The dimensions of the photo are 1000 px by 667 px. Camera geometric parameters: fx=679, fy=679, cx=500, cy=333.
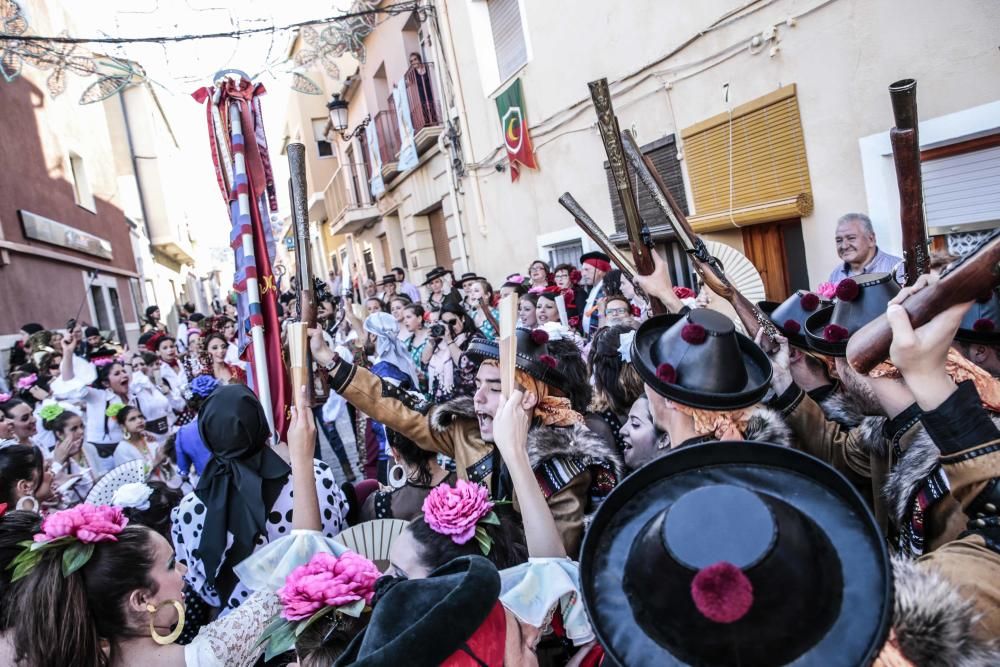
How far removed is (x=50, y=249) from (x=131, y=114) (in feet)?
52.7

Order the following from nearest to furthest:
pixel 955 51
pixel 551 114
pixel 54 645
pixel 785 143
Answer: pixel 54 645 < pixel 955 51 < pixel 785 143 < pixel 551 114

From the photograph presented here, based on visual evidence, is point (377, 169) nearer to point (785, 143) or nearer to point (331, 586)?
point (785, 143)

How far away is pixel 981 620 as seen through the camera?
3.63 ft

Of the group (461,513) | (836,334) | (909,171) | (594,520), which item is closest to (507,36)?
(909,171)

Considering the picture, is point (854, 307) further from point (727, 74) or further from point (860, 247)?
point (727, 74)

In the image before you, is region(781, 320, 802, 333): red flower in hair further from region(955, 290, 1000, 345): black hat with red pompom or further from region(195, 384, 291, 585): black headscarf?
region(195, 384, 291, 585): black headscarf

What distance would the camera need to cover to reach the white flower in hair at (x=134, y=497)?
8.94 ft

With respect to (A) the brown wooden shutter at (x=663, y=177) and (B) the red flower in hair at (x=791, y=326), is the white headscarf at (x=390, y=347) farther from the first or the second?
(B) the red flower in hair at (x=791, y=326)

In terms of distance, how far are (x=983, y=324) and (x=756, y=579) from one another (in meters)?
1.70

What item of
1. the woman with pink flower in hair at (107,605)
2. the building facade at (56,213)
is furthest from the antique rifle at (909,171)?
the building facade at (56,213)

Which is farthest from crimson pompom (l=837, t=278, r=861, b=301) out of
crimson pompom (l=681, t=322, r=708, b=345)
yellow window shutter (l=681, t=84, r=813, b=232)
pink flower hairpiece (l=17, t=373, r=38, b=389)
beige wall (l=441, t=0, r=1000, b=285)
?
pink flower hairpiece (l=17, t=373, r=38, b=389)

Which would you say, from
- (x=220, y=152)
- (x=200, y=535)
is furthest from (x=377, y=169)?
(x=200, y=535)

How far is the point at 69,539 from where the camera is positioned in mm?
1733

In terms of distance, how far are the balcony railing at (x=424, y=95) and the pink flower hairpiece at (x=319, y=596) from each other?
11023 mm
